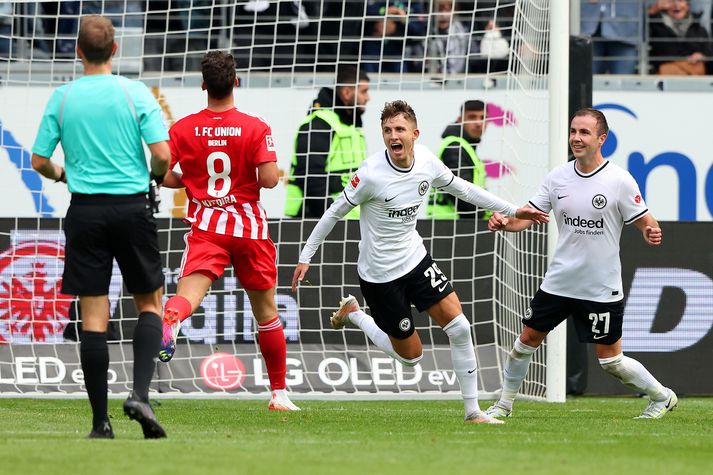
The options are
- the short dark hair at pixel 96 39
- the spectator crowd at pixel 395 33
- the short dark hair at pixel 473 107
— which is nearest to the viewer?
the short dark hair at pixel 96 39

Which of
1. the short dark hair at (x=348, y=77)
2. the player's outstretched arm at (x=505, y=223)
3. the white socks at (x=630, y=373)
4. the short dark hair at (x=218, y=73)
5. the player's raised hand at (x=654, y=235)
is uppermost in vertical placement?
the short dark hair at (x=348, y=77)

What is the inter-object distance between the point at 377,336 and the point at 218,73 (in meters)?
2.05

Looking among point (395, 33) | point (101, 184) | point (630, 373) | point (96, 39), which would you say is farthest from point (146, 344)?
point (395, 33)

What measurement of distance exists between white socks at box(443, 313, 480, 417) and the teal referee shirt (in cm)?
233

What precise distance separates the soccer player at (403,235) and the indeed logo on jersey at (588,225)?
1.11 feet

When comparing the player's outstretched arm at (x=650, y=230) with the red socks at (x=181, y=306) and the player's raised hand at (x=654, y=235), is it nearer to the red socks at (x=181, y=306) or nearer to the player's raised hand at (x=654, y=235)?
the player's raised hand at (x=654, y=235)

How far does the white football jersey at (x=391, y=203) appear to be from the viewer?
7.56m

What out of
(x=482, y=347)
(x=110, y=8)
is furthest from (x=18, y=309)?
Result: (x=110, y=8)

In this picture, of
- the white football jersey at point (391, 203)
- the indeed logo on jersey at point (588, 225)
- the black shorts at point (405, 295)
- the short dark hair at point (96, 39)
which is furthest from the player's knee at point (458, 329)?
the short dark hair at point (96, 39)

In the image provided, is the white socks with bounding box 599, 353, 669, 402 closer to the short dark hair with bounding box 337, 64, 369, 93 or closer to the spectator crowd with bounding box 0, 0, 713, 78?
the short dark hair with bounding box 337, 64, 369, 93

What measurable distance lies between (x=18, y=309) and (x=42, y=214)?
1.46 meters

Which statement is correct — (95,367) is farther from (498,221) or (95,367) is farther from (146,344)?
(498,221)

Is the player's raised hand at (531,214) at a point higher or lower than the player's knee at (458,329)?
higher

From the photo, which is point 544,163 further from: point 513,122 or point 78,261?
point 78,261
